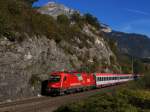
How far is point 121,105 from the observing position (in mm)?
15781

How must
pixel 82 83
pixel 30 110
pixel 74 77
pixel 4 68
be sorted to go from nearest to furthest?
pixel 30 110 → pixel 4 68 → pixel 74 77 → pixel 82 83

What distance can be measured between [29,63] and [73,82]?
6.79 metres

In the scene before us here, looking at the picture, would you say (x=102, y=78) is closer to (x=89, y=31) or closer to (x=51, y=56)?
(x=51, y=56)

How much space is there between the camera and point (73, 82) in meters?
39.2

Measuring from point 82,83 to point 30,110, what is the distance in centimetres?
2177

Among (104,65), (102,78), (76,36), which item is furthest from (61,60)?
(104,65)

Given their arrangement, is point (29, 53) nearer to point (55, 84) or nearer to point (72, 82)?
point (55, 84)

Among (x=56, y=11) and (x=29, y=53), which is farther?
(x=56, y=11)

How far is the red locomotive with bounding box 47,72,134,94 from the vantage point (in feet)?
117

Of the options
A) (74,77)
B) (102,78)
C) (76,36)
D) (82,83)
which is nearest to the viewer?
(74,77)

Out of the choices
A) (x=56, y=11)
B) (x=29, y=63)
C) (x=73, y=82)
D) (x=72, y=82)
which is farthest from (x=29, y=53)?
(x=56, y=11)

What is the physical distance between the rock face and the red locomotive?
223cm

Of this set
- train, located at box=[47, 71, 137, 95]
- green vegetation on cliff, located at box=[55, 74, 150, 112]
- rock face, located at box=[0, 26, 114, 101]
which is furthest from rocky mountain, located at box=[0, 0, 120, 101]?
green vegetation on cliff, located at box=[55, 74, 150, 112]

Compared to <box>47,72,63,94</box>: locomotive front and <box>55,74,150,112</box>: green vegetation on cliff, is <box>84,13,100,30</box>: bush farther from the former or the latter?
<box>55,74,150,112</box>: green vegetation on cliff
